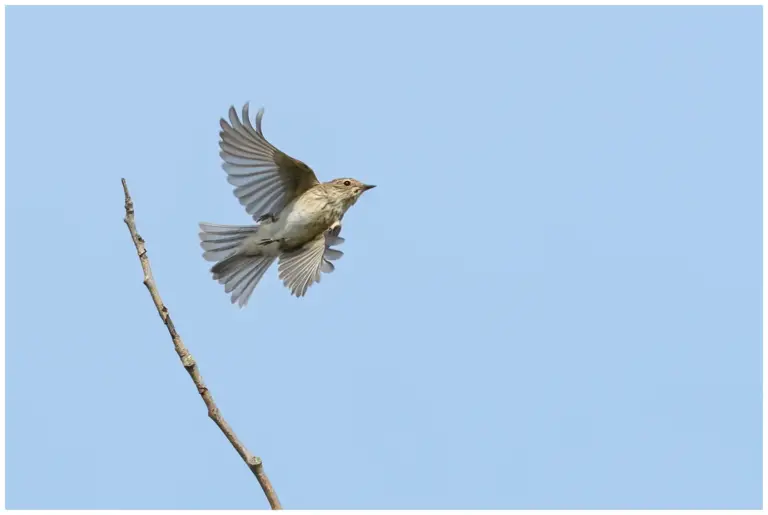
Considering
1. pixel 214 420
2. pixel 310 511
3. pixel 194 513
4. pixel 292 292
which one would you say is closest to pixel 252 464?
pixel 214 420

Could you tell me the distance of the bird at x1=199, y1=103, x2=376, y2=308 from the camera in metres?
8.29

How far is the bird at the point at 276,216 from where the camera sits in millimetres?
8289

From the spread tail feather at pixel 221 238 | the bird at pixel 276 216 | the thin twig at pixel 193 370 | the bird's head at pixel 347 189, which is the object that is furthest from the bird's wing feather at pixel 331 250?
the thin twig at pixel 193 370

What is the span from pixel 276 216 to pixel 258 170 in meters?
0.47

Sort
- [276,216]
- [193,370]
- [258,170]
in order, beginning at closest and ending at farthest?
[193,370] < [258,170] < [276,216]

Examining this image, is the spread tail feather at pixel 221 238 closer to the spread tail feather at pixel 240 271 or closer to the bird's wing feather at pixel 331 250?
the spread tail feather at pixel 240 271

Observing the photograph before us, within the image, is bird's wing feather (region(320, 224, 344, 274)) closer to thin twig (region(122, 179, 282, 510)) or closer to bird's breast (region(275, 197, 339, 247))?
bird's breast (region(275, 197, 339, 247))

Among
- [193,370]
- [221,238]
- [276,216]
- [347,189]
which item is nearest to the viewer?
[193,370]

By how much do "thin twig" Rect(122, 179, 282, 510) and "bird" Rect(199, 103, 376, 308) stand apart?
357 cm

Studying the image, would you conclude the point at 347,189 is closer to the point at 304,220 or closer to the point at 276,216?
the point at 304,220

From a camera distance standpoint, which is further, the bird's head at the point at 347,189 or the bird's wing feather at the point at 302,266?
the bird's head at the point at 347,189

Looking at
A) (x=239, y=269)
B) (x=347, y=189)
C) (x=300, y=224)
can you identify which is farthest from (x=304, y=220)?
(x=239, y=269)

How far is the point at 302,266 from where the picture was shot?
851 cm

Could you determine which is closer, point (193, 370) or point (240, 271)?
point (193, 370)
